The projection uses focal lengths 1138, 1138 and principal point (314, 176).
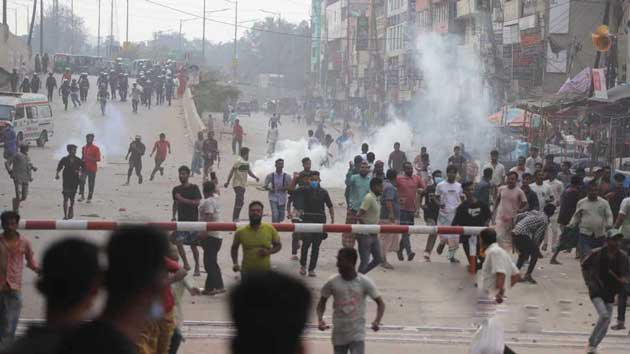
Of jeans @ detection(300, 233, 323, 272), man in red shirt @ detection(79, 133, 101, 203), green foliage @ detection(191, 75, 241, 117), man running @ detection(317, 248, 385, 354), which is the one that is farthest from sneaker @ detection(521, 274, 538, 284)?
green foliage @ detection(191, 75, 241, 117)

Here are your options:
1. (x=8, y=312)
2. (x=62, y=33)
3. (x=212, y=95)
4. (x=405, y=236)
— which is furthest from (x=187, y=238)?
(x=62, y=33)

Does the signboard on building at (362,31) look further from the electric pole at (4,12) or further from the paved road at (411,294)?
the paved road at (411,294)

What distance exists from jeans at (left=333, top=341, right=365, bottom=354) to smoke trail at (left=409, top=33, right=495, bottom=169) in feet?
90.5

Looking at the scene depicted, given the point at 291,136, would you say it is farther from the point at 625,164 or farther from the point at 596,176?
the point at 596,176

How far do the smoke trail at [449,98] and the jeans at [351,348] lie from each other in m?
27.6

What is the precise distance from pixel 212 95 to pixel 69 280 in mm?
61850

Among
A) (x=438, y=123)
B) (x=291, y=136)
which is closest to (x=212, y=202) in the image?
(x=438, y=123)

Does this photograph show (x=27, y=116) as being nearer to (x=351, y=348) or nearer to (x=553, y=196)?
(x=553, y=196)

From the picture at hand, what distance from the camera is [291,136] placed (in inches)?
2463

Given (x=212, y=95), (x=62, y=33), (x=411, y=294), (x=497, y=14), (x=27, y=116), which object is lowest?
(x=411, y=294)

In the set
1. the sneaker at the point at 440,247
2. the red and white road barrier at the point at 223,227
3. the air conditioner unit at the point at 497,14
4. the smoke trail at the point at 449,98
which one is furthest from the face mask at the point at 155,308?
the air conditioner unit at the point at 497,14

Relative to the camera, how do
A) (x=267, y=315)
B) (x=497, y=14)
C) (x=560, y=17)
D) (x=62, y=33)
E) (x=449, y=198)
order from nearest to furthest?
(x=267, y=315) → (x=449, y=198) → (x=560, y=17) → (x=497, y=14) → (x=62, y=33)

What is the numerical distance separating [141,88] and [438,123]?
46.1 feet

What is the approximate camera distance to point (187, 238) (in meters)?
13.2
